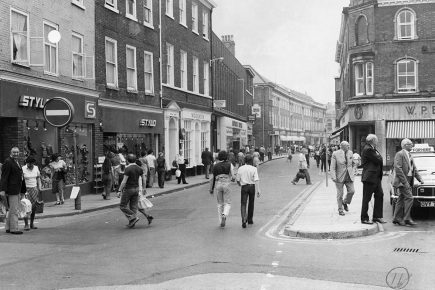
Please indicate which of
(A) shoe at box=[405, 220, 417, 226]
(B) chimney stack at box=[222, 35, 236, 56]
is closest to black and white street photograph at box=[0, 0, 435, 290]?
(A) shoe at box=[405, 220, 417, 226]

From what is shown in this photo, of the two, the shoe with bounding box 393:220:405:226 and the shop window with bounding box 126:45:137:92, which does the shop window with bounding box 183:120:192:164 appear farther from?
Result: the shoe with bounding box 393:220:405:226

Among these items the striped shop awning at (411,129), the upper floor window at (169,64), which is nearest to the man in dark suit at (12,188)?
the upper floor window at (169,64)

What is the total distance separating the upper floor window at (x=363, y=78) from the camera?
1526 inches

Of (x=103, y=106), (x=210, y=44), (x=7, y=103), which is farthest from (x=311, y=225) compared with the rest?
(x=210, y=44)

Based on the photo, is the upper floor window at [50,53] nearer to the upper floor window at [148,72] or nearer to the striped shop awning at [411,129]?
the upper floor window at [148,72]

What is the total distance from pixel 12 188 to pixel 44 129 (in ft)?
23.5

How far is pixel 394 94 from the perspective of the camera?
38250mm

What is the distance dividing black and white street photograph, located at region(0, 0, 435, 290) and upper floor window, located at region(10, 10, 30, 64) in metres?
0.04

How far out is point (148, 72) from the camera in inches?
1079

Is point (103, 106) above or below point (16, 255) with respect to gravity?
above

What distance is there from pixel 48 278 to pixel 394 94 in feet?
114

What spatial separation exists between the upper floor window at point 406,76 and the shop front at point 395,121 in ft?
3.33

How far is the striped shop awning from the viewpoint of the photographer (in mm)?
37906

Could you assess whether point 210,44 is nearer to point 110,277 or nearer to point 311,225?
point 311,225
